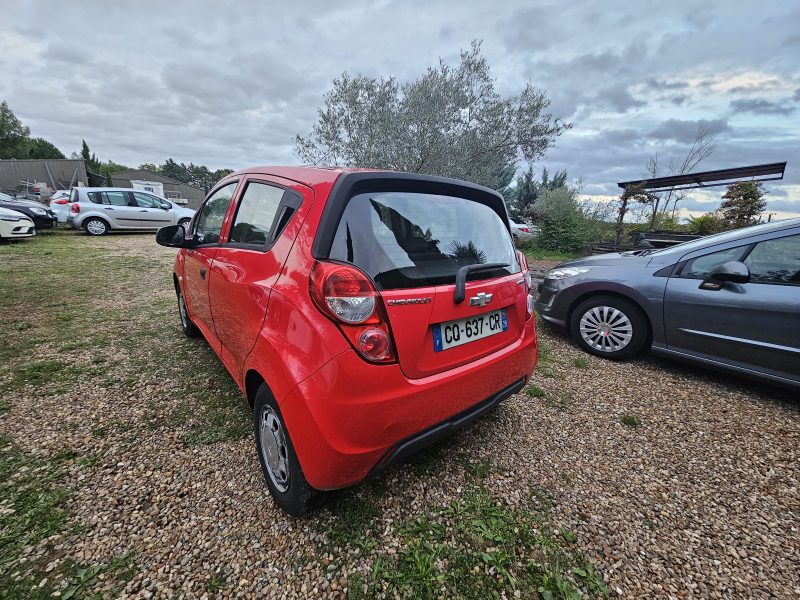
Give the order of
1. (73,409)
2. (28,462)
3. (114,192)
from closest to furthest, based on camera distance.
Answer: (28,462) → (73,409) → (114,192)

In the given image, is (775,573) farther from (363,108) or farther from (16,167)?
(16,167)

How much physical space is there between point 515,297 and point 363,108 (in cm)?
1187

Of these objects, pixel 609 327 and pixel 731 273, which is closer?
pixel 731 273

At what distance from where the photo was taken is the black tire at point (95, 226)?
11.9 m

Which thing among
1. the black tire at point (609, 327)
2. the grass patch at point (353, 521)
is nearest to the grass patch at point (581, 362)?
the black tire at point (609, 327)

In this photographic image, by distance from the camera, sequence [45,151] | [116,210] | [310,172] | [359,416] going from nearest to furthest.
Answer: [359,416], [310,172], [116,210], [45,151]

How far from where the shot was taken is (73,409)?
2402mm

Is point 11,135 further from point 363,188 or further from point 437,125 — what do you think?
point 363,188

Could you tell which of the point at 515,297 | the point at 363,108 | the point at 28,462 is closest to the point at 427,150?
the point at 363,108

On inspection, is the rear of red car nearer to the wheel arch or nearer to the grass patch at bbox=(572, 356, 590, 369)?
the wheel arch

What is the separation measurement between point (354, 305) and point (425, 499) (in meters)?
1.11

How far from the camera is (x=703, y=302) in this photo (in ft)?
9.44

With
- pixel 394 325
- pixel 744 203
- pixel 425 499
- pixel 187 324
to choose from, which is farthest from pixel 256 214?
pixel 744 203

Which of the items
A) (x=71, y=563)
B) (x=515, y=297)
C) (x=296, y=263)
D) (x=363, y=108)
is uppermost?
(x=363, y=108)
